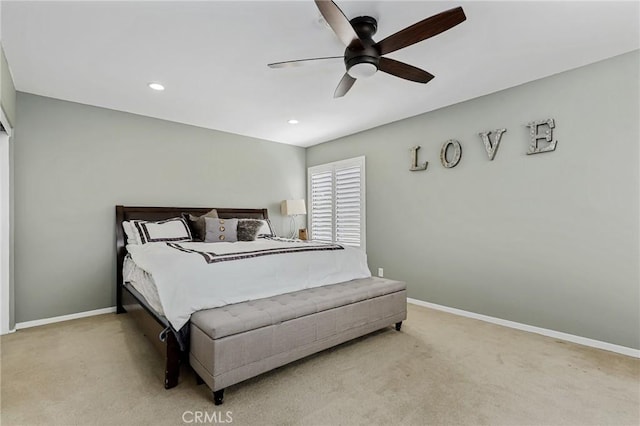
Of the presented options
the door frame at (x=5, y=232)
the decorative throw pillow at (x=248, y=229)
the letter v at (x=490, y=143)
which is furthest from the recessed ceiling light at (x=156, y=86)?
the letter v at (x=490, y=143)

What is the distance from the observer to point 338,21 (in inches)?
70.1

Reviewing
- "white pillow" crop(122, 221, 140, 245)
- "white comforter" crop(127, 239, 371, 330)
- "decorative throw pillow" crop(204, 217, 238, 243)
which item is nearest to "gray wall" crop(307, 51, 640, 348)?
"white comforter" crop(127, 239, 371, 330)

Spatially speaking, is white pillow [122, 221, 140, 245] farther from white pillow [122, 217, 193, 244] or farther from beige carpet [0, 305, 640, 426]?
beige carpet [0, 305, 640, 426]

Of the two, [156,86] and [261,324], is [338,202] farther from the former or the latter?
[261,324]

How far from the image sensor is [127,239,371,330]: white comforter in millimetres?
2178

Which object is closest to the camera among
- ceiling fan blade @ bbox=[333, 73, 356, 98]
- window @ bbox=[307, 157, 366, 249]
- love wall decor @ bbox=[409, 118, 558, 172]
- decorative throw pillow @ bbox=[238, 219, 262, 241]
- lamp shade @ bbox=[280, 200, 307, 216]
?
ceiling fan blade @ bbox=[333, 73, 356, 98]

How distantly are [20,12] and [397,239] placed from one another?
13.6 feet

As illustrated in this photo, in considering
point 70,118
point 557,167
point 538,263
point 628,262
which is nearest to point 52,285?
Result: point 70,118

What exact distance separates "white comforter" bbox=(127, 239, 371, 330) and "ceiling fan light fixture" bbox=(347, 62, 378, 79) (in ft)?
5.09

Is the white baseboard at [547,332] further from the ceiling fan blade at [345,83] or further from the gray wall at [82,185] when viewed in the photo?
the gray wall at [82,185]

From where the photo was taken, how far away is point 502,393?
2.02 m

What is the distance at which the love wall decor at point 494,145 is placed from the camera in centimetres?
300

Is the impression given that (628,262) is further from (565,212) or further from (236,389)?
(236,389)

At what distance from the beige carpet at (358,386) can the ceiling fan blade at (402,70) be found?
2214 mm
